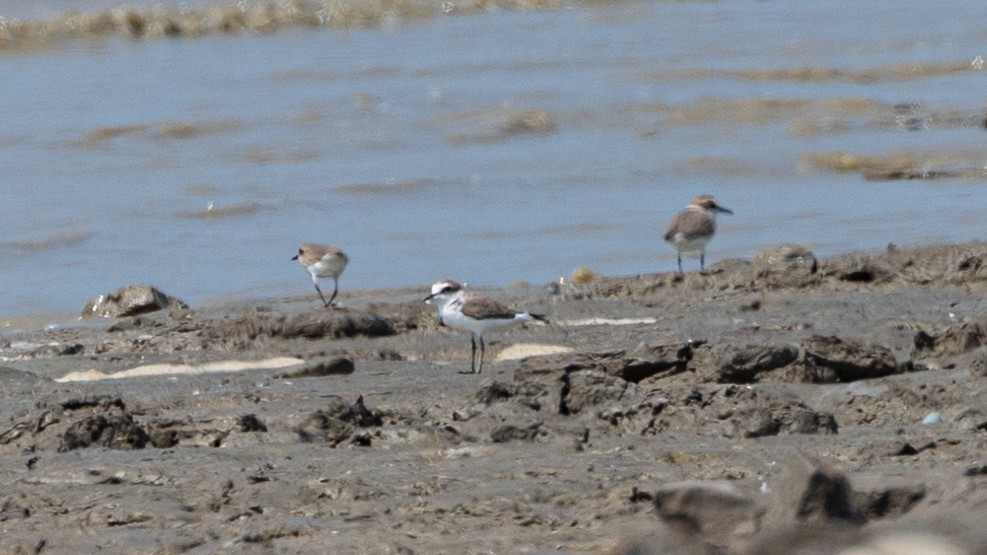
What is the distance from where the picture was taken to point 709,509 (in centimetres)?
345

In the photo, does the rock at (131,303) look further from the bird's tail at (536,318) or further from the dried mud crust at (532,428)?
the bird's tail at (536,318)

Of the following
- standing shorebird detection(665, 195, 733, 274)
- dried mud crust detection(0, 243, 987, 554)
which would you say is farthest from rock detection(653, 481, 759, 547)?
standing shorebird detection(665, 195, 733, 274)

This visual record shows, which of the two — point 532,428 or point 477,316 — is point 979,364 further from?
point 477,316

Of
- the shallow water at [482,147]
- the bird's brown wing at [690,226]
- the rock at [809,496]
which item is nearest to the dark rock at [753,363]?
the rock at [809,496]

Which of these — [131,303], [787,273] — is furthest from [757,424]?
[131,303]

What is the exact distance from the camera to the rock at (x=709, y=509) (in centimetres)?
327

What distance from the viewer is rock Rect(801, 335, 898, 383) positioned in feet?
24.7

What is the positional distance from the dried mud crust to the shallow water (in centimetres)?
276

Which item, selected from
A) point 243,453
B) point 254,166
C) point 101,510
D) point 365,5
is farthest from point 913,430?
point 365,5

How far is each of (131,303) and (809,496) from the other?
26.5 feet

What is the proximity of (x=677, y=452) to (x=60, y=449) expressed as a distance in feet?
7.06

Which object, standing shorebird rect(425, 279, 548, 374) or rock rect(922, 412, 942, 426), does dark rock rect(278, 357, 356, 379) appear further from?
rock rect(922, 412, 942, 426)

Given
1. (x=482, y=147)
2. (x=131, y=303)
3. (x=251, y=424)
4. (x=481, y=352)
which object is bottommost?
(x=482, y=147)

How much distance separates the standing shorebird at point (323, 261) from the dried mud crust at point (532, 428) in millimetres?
1175
